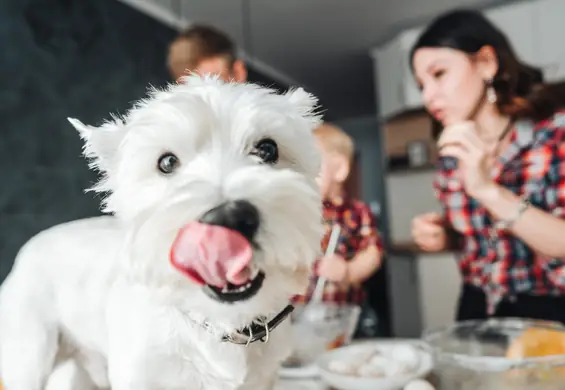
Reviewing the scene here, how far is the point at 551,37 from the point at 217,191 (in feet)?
5.41

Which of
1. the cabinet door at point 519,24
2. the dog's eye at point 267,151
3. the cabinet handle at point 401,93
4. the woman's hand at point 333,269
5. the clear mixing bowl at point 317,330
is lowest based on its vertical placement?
the clear mixing bowl at point 317,330

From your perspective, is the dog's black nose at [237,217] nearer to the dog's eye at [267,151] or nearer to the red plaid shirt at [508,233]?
the dog's eye at [267,151]

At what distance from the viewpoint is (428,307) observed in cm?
146

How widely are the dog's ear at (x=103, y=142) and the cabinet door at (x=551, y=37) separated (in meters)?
1.49

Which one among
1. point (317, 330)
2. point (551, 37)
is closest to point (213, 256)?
point (317, 330)

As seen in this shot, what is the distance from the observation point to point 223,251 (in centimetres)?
21

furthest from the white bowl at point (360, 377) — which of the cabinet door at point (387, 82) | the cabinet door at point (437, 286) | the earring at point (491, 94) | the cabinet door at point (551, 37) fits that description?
the cabinet door at point (387, 82)

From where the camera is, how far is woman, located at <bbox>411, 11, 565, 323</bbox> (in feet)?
2.40

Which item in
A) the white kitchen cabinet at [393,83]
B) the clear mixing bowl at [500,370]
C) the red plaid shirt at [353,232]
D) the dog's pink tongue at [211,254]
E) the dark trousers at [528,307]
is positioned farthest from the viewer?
the white kitchen cabinet at [393,83]

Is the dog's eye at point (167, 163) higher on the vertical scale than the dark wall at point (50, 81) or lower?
lower

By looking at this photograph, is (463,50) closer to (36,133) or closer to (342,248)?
(342,248)

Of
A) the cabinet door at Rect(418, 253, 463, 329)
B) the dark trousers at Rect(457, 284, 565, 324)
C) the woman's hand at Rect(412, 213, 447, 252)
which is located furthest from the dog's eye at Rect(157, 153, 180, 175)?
the cabinet door at Rect(418, 253, 463, 329)

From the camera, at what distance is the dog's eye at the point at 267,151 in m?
0.29

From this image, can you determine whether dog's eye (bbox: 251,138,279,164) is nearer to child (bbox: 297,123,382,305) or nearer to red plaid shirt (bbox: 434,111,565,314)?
child (bbox: 297,123,382,305)
